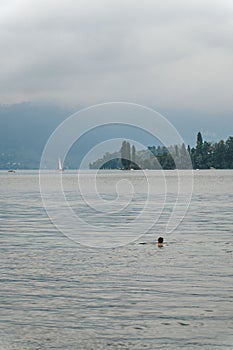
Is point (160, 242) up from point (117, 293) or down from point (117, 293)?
up

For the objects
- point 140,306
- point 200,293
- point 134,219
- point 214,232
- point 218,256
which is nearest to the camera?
point 140,306

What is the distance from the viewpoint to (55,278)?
1298 inches

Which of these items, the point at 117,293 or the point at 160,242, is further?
the point at 160,242

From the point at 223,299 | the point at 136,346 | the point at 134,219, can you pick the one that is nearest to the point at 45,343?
the point at 136,346

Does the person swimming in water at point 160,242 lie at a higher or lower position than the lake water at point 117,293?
higher

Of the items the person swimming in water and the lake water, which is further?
the person swimming in water

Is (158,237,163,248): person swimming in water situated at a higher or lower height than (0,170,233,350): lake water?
higher

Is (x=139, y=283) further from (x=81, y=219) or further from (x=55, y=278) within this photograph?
(x=81, y=219)

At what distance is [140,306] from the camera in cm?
2686

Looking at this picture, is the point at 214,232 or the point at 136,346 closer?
the point at 136,346

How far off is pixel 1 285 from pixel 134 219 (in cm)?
3984

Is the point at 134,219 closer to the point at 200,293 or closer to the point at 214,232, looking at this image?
the point at 214,232

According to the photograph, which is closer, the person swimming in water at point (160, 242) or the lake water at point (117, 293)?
the lake water at point (117, 293)

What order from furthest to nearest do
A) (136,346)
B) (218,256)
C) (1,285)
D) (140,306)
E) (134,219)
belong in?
(134,219), (218,256), (1,285), (140,306), (136,346)
